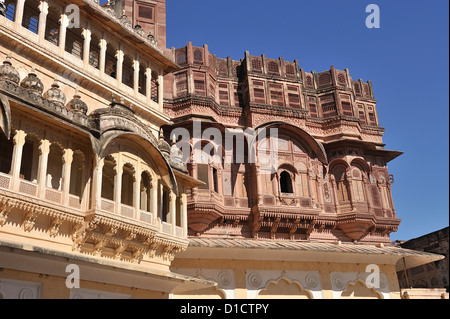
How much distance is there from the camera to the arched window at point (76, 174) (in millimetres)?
13820

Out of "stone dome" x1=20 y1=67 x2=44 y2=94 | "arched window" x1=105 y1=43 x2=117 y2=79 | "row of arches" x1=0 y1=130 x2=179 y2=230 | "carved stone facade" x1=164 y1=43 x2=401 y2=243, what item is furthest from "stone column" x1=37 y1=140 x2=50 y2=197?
"carved stone facade" x1=164 y1=43 x2=401 y2=243

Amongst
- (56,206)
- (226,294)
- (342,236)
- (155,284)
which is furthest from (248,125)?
(56,206)

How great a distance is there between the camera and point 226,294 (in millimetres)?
17984

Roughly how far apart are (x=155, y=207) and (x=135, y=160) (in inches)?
62.4

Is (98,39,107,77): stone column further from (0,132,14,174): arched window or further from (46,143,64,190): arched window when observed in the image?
(0,132,14,174): arched window

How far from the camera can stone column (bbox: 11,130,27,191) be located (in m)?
11.5

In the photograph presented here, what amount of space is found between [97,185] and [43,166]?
152 cm

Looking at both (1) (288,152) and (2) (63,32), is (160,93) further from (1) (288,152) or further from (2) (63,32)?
(1) (288,152)

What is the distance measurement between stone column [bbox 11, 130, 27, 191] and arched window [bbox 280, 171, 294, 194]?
13083mm

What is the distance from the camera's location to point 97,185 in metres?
13.1

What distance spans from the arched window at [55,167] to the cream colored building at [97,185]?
1.2 inches

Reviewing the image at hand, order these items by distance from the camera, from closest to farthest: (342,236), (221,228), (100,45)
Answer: (100,45), (221,228), (342,236)

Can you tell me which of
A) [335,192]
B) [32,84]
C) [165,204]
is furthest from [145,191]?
[335,192]

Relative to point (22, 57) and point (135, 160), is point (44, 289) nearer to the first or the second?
point (135, 160)
